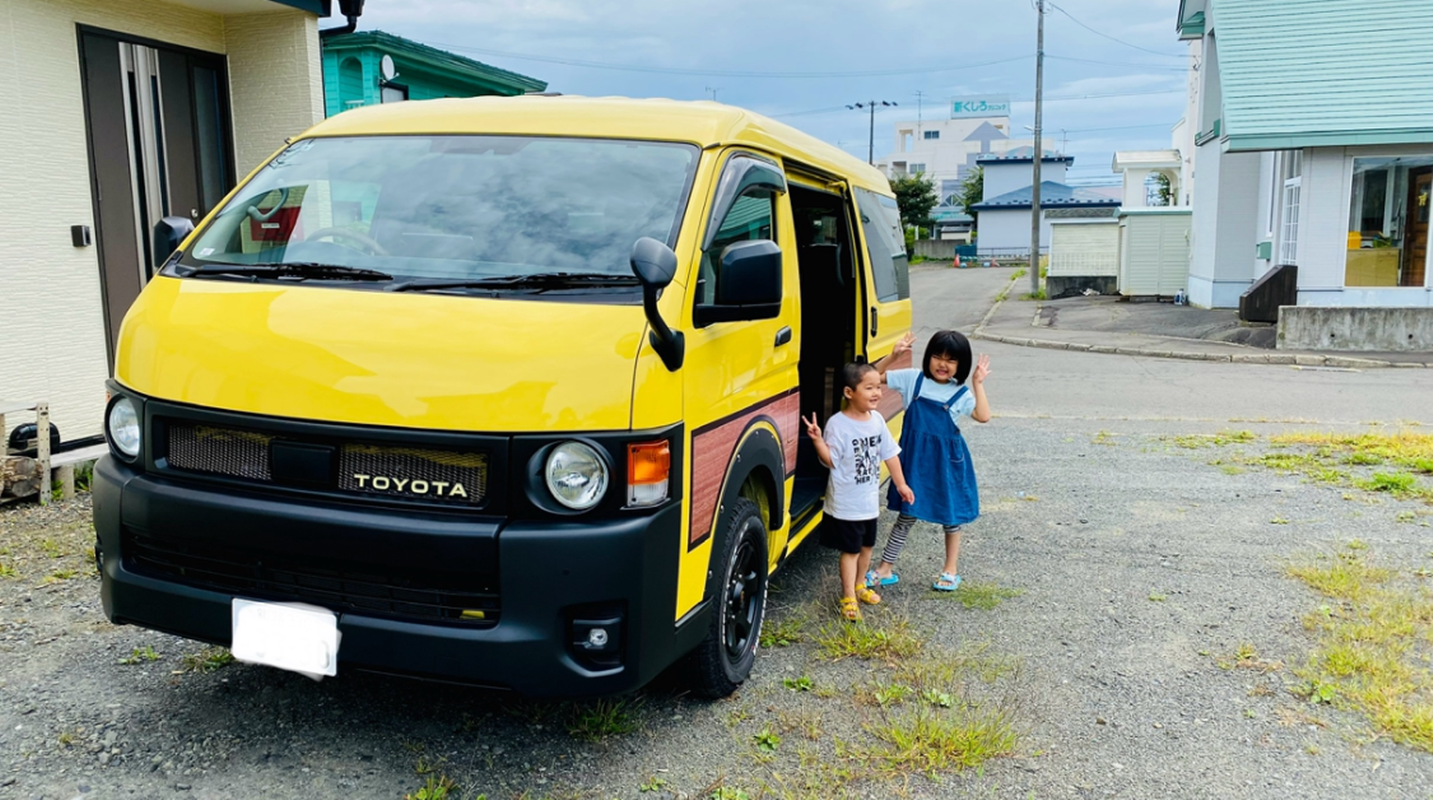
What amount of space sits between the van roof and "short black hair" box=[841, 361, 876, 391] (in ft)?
3.17

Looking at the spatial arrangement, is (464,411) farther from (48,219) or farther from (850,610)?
(48,219)

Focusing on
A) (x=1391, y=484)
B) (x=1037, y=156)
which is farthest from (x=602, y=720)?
(x=1037, y=156)

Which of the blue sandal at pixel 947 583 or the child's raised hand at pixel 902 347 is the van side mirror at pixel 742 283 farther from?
the child's raised hand at pixel 902 347

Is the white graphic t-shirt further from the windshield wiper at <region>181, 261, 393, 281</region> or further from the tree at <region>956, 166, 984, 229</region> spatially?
the tree at <region>956, 166, 984, 229</region>

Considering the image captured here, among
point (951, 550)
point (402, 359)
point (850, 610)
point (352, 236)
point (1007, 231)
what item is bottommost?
point (850, 610)

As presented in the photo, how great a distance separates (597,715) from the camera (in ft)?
12.0

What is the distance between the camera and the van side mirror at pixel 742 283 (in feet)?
11.3

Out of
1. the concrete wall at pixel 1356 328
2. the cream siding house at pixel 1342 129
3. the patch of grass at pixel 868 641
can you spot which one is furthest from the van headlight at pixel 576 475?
the cream siding house at pixel 1342 129

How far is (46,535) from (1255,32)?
793 inches

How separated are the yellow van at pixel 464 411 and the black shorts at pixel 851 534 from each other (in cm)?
86

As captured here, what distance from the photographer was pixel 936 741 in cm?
358

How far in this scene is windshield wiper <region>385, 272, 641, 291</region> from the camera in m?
3.30

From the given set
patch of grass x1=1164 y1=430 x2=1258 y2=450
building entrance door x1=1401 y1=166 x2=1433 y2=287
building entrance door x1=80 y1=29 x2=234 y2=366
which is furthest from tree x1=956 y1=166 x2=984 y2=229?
building entrance door x1=80 y1=29 x2=234 y2=366

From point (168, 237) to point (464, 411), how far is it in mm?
1833
